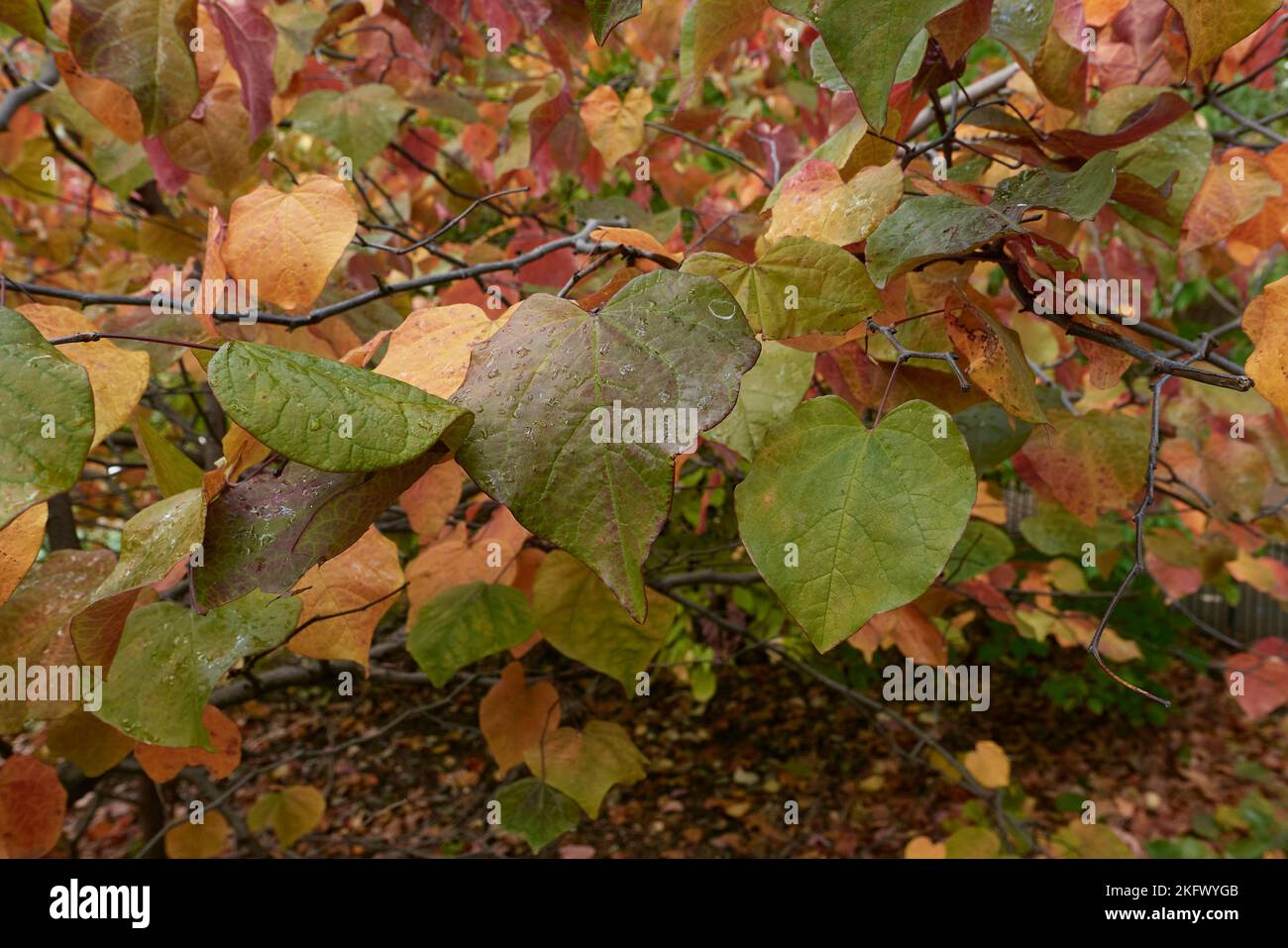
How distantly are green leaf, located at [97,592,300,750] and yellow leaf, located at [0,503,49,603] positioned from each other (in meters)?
0.22

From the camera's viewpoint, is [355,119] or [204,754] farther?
[355,119]

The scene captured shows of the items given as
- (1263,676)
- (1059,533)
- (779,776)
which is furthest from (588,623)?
(779,776)

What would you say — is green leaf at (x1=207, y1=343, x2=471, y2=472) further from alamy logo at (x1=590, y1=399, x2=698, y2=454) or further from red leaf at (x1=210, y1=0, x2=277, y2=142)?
red leaf at (x1=210, y1=0, x2=277, y2=142)

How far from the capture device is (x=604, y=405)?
544 mm

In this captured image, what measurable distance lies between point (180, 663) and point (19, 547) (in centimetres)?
28

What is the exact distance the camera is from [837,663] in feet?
14.0

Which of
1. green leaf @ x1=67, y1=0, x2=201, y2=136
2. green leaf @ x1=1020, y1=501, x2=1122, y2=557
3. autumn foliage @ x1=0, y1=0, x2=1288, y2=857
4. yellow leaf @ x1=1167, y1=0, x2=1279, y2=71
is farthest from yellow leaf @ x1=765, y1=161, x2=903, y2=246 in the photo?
green leaf @ x1=1020, y1=501, x2=1122, y2=557

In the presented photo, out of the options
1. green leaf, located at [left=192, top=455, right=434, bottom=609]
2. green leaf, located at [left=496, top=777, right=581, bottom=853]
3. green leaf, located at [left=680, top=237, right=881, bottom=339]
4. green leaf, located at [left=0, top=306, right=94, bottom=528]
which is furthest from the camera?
green leaf, located at [left=496, top=777, right=581, bottom=853]

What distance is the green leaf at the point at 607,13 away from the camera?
1.80 ft

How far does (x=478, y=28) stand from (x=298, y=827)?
201 cm

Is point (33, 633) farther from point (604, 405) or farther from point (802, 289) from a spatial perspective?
point (802, 289)

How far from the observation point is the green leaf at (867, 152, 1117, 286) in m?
0.61

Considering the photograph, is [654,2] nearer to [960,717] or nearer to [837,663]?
[837,663]

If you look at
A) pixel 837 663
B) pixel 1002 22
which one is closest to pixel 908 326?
pixel 1002 22
